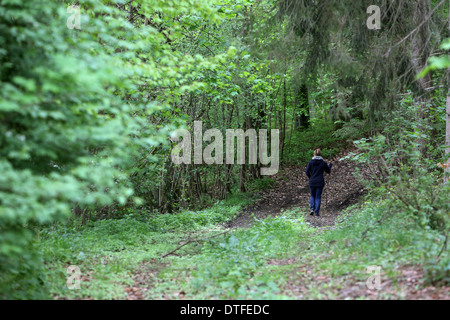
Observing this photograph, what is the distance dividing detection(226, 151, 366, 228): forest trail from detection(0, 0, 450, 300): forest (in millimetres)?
141

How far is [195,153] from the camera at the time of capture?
14.1 meters

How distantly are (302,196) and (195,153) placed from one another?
4503 millimetres

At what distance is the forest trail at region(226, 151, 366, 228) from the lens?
1144 cm

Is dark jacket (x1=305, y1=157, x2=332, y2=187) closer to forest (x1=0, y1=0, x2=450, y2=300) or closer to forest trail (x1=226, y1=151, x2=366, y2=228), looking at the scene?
forest (x1=0, y1=0, x2=450, y2=300)

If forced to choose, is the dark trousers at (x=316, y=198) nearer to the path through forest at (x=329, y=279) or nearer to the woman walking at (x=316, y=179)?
the woman walking at (x=316, y=179)

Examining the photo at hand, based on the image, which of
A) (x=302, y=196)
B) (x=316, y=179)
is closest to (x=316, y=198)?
(x=316, y=179)

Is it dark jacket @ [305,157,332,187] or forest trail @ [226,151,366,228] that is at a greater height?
dark jacket @ [305,157,332,187]

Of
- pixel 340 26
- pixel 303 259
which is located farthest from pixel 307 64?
pixel 303 259

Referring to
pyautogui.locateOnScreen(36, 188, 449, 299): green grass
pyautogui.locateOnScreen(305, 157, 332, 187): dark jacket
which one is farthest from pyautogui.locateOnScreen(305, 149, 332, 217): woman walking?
pyautogui.locateOnScreen(36, 188, 449, 299): green grass

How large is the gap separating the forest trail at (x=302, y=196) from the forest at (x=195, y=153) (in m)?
0.14

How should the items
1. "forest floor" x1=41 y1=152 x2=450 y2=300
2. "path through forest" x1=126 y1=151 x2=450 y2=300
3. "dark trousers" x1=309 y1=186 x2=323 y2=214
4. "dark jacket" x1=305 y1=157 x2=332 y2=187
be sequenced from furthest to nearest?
"dark trousers" x1=309 y1=186 x2=323 y2=214 < "dark jacket" x1=305 y1=157 x2=332 y2=187 < "forest floor" x1=41 y1=152 x2=450 y2=300 < "path through forest" x1=126 y1=151 x2=450 y2=300

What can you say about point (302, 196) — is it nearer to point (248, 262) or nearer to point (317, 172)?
point (317, 172)

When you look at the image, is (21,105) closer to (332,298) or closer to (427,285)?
(332,298)

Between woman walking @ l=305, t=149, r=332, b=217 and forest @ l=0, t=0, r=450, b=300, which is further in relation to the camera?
woman walking @ l=305, t=149, r=332, b=217
